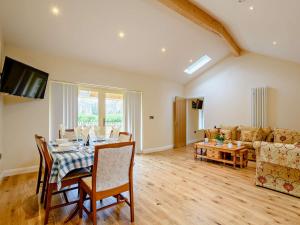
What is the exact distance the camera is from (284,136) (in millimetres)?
4535

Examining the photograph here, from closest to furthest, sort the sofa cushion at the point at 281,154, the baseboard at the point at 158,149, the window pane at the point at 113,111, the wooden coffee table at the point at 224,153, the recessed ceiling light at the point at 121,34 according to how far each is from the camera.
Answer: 1. the sofa cushion at the point at 281,154
2. the recessed ceiling light at the point at 121,34
3. the wooden coffee table at the point at 224,153
4. the window pane at the point at 113,111
5. the baseboard at the point at 158,149

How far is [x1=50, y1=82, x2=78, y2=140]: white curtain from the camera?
4.09 meters

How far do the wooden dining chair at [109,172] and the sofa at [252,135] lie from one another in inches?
135

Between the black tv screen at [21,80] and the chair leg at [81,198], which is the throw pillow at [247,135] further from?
the black tv screen at [21,80]

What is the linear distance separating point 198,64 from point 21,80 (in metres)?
5.28

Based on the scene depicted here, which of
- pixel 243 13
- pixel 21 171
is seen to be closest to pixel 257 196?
pixel 243 13

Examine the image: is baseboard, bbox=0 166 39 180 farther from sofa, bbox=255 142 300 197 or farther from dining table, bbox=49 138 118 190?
sofa, bbox=255 142 300 197

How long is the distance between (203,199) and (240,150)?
2.20 m

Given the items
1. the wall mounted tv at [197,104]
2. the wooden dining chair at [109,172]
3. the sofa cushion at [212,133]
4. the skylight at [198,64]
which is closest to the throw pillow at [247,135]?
the sofa cushion at [212,133]

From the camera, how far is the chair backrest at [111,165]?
1.79 m

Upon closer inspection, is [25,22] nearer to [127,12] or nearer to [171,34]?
[127,12]

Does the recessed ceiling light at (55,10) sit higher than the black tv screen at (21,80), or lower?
higher

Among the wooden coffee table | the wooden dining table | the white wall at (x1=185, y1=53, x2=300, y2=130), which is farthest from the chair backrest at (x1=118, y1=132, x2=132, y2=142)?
the white wall at (x1=185, y1=53, x2=300, y2=130)

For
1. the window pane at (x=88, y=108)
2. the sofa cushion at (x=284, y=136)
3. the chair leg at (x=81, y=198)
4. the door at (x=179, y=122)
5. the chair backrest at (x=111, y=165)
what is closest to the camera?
the chair backrest at (x=111, y=165)
